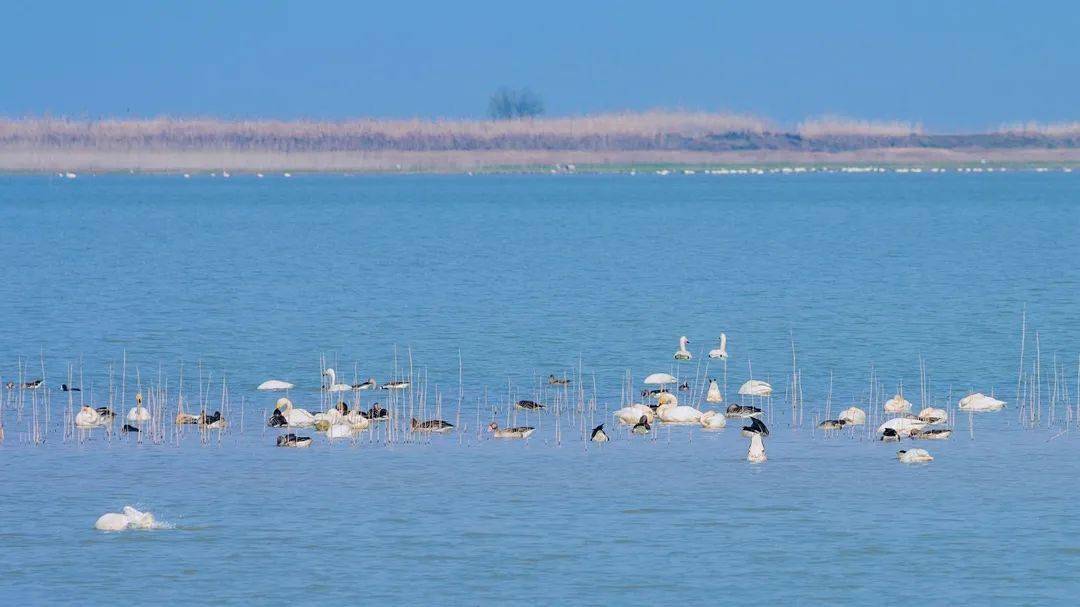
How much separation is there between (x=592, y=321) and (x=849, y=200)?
84598 mm

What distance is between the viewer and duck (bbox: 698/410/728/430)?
21.2m

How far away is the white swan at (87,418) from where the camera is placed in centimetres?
2105

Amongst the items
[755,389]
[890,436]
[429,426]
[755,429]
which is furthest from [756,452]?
[755,389]

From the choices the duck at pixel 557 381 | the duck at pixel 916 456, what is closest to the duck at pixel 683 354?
the duck at pixel 557 381

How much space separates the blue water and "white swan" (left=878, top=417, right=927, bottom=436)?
538 mm

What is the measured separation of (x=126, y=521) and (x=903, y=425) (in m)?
8.93

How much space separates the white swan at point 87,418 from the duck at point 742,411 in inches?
292

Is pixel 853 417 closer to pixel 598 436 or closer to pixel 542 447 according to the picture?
pixel 598 436

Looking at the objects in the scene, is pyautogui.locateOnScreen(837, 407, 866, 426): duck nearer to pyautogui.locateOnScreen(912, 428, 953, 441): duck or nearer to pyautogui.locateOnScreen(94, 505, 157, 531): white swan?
pyautogui.locateOnScreen(912, 428, 953, 441): duck

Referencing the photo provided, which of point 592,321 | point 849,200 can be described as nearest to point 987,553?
point 592,321

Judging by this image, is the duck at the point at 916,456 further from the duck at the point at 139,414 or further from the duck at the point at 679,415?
the duck at the point at 139,414

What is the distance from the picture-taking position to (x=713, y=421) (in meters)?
21.2

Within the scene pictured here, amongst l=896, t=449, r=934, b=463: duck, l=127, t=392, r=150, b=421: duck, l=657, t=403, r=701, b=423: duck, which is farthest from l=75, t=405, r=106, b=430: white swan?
l=896, t=449, r=934, b=463: duck

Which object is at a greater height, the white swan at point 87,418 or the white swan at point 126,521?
the white swan at point 87,418
